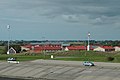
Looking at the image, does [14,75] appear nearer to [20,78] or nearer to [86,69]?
[20,78]

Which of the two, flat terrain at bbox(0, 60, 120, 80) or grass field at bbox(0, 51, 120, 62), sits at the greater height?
grass field at bbox(0, 51, 120, 62)

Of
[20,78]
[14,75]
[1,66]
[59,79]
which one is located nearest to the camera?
[59,79]

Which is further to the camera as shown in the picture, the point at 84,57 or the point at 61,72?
the point at 84,57

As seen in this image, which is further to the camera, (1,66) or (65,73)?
(1,66)

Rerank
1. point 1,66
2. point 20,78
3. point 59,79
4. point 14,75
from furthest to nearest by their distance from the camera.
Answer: point 1,66 → point 14,75 → point 20,78 → point 59,79

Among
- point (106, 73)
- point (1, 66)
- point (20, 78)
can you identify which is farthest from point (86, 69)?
point (1, 66)

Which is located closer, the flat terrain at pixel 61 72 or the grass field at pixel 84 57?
the flat terrain at pixel 61 72

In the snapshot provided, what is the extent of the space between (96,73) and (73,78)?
157 inches

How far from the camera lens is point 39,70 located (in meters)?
52.6

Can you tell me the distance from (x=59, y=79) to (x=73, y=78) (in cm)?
211

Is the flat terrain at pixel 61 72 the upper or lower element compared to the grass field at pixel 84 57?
lower

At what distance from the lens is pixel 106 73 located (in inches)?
1794

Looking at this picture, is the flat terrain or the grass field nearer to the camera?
the flat terrain

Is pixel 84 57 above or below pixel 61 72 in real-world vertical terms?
above
